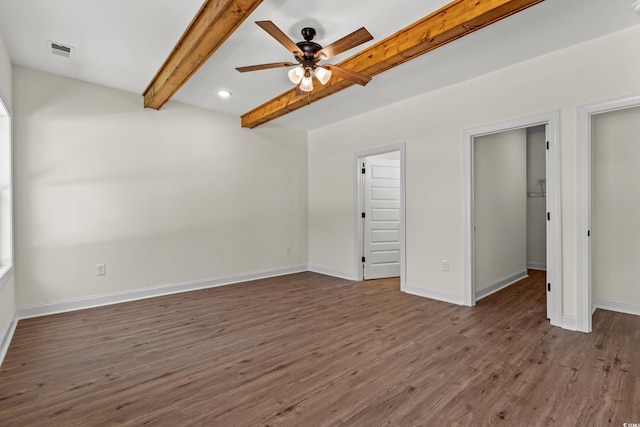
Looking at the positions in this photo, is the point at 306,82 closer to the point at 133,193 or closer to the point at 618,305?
the point at 133,193

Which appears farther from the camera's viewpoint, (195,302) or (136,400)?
(195,302)

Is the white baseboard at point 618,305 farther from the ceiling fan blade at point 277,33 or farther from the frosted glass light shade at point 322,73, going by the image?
the ceiling fan blade at point 277,33

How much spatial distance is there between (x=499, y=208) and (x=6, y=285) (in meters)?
5.81

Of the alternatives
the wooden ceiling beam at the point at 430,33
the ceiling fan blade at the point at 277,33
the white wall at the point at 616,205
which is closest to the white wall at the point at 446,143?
the white wall at the point at 616,205

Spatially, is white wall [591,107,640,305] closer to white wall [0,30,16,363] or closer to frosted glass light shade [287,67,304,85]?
frosted glass light shade [287,67,304,85]

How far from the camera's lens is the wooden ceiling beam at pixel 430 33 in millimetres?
2189

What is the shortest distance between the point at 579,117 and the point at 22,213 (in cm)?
574

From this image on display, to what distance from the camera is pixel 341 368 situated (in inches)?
90.7

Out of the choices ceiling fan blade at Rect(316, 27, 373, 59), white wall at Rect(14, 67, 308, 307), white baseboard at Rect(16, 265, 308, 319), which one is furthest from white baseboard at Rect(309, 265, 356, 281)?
ceiling fan blade at Rect(316, 27, 373, 59)

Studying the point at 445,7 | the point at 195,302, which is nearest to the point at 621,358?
the point at 445,7

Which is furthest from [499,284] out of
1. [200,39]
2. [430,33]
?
[200,39]

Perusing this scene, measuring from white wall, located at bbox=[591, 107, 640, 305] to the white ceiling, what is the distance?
1423mm

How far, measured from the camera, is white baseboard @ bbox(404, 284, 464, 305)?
150 inches

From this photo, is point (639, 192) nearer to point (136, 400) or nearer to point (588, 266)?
point (588, 266)
